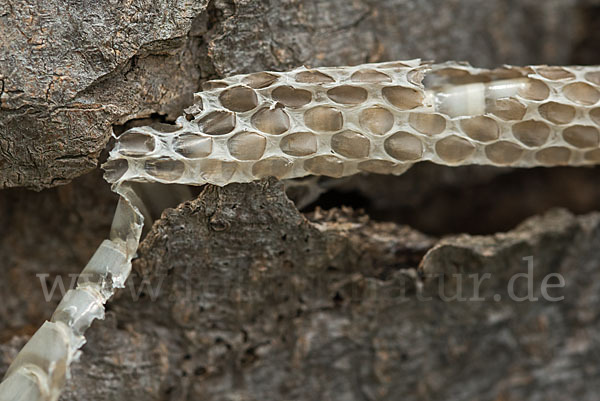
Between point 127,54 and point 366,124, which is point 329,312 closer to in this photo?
point 366,124

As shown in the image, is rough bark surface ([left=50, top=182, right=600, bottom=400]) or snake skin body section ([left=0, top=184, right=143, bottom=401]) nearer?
snake skin body section ([left=0, top=184, right=143, bottom=401])

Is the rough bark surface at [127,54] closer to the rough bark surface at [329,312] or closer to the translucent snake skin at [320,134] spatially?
the translucent snake skin at [320,134]

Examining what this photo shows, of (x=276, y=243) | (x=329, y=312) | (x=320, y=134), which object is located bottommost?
(x=329, y=312)

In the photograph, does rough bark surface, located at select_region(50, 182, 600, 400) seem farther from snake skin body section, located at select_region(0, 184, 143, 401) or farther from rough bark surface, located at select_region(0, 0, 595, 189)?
rough bark surface, located at select_region(0, 0, 595, 189)

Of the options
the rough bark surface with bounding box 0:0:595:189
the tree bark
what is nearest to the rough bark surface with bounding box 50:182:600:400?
the tree bark

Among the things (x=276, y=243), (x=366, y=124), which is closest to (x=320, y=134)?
(x=366, y=124)

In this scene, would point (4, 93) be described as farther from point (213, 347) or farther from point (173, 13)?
point (213, 347)

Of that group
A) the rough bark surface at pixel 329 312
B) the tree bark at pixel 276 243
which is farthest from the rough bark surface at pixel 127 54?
the rough bark surface at pixel 329 312

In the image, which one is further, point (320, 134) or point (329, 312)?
point (329, 312)
